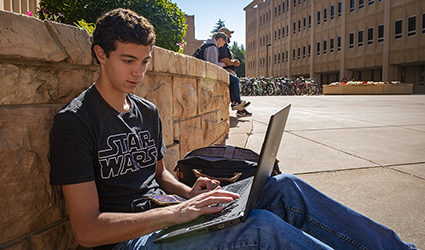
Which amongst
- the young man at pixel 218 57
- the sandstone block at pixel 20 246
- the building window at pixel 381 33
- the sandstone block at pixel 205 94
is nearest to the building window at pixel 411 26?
A: the building window at pixel 381 33

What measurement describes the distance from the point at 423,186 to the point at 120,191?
105 inches

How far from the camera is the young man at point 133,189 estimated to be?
117 centimetres

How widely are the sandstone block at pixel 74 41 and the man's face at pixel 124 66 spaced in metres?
0.17

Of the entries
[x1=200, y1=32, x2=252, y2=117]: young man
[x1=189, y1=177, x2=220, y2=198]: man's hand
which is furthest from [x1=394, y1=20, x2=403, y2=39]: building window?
[x1=189, y1=177, x2=220, y2=198]: man's hand

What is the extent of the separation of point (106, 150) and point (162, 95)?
1218 mm

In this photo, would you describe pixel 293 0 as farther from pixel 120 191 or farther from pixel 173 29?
pixel 120 191

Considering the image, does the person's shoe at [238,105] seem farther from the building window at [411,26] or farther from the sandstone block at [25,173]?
the building window at [411,26]

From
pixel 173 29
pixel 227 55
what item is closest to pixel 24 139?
pixel 173 29

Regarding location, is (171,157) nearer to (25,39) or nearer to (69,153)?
(69,153)

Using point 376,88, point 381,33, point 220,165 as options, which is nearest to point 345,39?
point 381,33

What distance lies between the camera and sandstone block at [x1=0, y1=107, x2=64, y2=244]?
4.08 ft

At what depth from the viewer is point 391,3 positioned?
2577cm

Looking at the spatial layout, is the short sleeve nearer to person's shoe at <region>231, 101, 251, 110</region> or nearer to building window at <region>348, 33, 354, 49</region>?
person's shoe at <region>231, 101, 251, 110</region>

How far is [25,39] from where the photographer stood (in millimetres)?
1249
